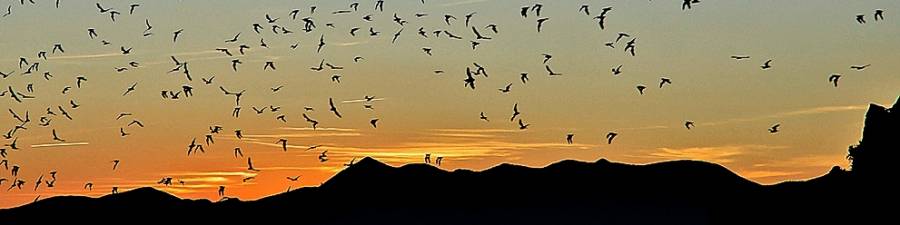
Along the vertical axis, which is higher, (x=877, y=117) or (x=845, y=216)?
(x=877, y=117)

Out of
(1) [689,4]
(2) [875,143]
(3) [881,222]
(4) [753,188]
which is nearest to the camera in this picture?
(1) [689,4]

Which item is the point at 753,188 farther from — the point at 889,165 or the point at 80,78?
the point at 80,78

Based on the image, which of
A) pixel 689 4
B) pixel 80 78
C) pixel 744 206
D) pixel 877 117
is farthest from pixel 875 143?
pixel 80 78

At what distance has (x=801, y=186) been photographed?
94688 millimetres

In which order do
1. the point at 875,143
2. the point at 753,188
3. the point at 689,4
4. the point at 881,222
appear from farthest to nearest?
the point at 753,188 → the point at 875,143 → the point at 881,222 → the point at 689,4

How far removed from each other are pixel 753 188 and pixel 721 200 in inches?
413

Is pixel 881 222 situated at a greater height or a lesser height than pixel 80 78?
lesser

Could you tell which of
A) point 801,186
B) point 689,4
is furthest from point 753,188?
point 689,4

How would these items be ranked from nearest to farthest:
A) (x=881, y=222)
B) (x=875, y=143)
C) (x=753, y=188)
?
(x=881, y=222)
(x=875, y=143)
(x=753, y=188)

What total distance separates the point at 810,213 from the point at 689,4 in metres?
23.0

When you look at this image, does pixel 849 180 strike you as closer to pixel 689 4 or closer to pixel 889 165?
pixel 889 165

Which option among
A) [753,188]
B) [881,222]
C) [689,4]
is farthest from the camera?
[753,188]

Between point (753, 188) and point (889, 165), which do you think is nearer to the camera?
point (889, 165)

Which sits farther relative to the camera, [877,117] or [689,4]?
[877,117]
